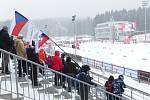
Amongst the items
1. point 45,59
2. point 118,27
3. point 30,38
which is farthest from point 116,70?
point 118,27

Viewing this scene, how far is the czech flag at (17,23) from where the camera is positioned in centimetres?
1025

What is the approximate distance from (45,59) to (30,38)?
256 centimetres

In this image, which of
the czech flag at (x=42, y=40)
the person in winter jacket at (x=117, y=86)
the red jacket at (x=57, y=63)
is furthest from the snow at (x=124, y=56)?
the czech flag at (x=42, y=40)

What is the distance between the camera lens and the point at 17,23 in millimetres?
10273

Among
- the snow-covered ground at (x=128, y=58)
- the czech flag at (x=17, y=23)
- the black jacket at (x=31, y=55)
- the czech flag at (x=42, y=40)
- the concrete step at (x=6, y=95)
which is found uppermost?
the czech flag at (x=17, y=23)

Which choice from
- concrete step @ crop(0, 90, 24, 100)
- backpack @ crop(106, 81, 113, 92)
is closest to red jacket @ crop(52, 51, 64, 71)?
backpack @ crop(106, 81, 113, 92)

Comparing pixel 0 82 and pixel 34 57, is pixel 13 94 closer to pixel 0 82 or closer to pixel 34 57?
pixel 0 82

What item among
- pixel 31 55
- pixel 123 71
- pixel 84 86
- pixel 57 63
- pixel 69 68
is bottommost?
→ pixel 123 71

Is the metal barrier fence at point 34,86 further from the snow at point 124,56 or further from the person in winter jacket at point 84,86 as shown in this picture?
the snow at point 124,56

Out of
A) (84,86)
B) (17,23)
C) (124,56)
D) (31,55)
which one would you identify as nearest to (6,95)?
(17,23)

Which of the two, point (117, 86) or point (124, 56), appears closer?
point (117, 86)

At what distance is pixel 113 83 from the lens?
12.8 m

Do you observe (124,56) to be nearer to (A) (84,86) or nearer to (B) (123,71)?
(B) (123,71)

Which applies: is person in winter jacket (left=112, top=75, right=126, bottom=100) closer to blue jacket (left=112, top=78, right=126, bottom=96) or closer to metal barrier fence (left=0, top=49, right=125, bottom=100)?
blue jacket (left=112, top=78, right=126, bottom=96)
